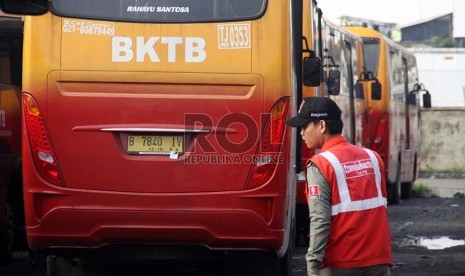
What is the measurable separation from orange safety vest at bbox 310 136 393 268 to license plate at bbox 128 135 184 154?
10.5ft

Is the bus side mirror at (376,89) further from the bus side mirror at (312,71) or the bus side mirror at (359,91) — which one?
the bus side mirror at (312,71)

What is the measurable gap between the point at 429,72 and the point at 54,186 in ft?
213

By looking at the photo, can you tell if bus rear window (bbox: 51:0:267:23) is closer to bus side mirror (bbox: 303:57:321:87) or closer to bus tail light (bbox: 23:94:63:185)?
bus tail light (bbox: 23:94:63:185)

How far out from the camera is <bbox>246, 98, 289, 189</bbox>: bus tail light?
978 cm

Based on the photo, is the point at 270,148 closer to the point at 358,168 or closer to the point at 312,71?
the point at 312,71

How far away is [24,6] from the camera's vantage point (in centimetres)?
861

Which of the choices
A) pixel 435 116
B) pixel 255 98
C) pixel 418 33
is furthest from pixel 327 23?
pixel 418 33

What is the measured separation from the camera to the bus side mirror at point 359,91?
24375mm

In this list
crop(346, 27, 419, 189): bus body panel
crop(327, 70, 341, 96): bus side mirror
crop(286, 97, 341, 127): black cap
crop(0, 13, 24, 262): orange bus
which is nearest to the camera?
crop(286, 97, 341, 127): black cap

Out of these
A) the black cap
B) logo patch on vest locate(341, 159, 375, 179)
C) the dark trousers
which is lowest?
the dark trousers

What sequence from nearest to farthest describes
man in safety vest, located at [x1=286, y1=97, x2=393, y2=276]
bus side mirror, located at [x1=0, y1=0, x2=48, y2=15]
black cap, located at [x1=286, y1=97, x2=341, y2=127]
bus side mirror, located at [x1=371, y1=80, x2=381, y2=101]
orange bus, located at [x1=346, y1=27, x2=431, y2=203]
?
man in safety vest, located at [x1=286, y1=97, x2=393, y2=276]
black cap, located at [x1=286, y1=97, x2=341, y2=127]
bus side mirror, located at [x1=0, y1=0, x2=48, y2=15]
bus side mirror, located at [x1=371, y1=80, x2=381, y2=101]
orange bus, located at [x1=346, y1=27, x2=431, y2=203]

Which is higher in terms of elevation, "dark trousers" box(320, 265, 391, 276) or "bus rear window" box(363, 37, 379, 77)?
"bus rear window" box(363, 37, 379, 77)

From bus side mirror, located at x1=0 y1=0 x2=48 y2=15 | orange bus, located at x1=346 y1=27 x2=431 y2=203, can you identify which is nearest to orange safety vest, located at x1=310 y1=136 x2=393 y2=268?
bus side mirror, located at x1=0 y1=0 x2=48 y2=15

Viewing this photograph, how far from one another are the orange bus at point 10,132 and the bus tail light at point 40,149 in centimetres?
304
